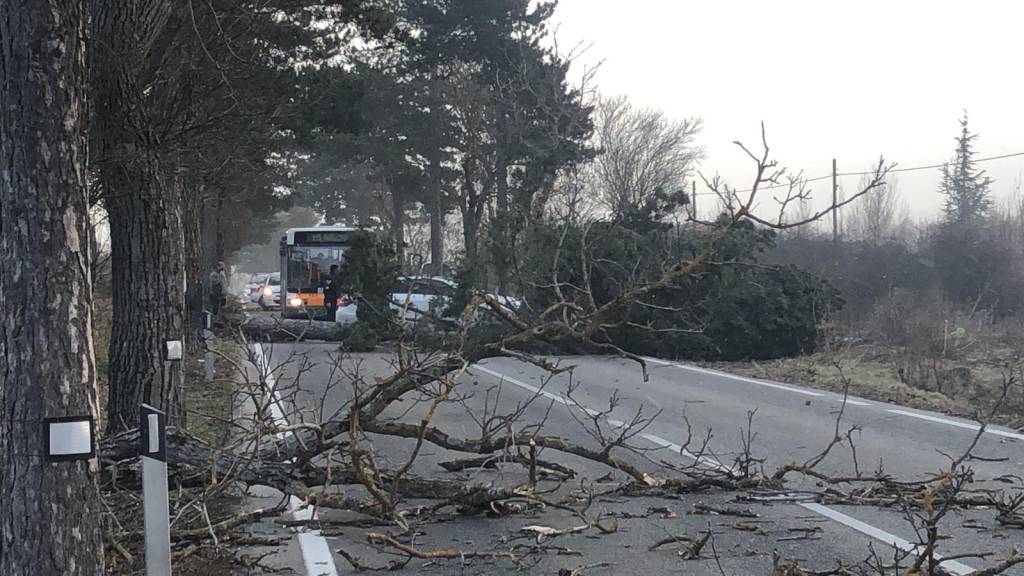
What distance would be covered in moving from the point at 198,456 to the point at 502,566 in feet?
7.88

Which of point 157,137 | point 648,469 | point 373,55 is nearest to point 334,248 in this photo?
point 373,55

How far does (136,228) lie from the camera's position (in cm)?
1024

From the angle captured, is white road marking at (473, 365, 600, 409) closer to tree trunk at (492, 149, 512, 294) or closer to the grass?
tree trunk at (492, 149, 512, 294)

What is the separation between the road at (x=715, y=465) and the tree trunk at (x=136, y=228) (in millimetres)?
1165

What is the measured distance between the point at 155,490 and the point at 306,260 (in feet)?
83.1

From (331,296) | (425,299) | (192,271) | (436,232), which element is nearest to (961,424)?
(192,271)

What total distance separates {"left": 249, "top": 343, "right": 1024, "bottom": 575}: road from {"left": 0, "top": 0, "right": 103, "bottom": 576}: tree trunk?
1.97 metres

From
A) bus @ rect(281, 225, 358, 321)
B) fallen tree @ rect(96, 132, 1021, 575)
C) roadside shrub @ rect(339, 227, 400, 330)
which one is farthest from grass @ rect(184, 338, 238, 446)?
bus @ rect(281, 225, 358, 321)

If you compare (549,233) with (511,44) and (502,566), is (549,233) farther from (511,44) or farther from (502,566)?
(511,44)

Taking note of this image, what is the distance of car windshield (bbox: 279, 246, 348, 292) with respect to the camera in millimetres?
29969

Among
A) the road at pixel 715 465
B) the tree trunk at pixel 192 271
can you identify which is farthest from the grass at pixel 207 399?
the road at pixel 715 465

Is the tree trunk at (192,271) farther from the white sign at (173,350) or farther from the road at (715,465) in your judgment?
the white sign at (173,350)

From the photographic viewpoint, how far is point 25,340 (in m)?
4.55

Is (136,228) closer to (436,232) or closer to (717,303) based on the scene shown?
(717,303)
